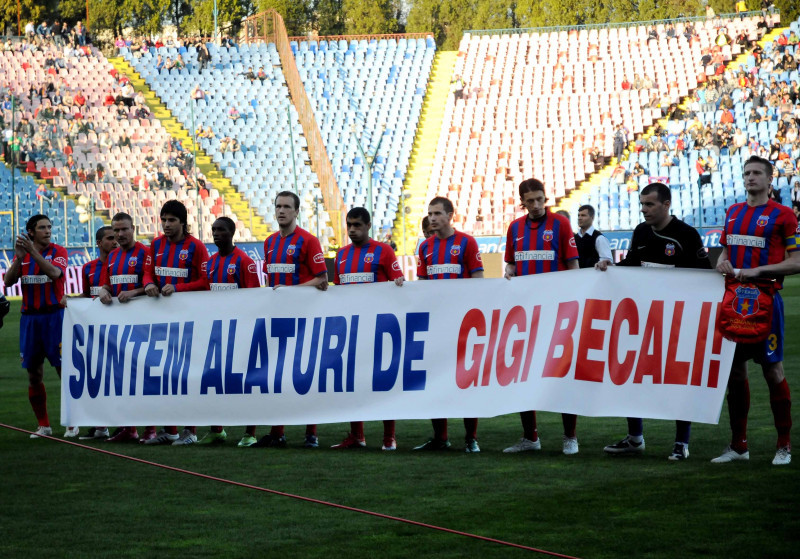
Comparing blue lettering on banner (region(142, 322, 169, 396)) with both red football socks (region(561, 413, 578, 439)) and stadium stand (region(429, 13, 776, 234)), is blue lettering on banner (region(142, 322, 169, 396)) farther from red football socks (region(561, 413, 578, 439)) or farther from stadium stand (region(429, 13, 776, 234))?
stadium stand (region(429, 13, 776, 234))

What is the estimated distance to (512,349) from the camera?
7977mm

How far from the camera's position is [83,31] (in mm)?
46188

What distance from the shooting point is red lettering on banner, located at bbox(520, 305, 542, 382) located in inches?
310

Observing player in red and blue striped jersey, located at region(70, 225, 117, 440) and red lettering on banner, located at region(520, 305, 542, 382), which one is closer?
red lettering on banner, located at region(520, 305, 542, 382)

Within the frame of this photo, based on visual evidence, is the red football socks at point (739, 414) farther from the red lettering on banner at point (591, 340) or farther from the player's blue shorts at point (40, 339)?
the player's blue shorts at point (40, 339)

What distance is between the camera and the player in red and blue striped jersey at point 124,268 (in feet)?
30.7

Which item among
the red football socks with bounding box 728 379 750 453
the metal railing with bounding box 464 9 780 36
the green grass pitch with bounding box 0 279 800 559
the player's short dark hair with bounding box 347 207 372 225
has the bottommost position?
the green grass pitch with bounding box 0 279 800 559

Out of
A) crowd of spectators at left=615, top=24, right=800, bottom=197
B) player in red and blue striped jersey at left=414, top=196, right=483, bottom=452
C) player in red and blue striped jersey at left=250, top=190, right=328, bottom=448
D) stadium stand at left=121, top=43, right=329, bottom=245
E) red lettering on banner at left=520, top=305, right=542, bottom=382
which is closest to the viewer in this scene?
red lettering on banner at left=520, top=305, right=542, bottom=382

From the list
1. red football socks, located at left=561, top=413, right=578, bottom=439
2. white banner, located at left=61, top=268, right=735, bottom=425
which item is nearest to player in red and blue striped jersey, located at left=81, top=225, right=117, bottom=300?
white banner, located at left=61, top=268, right=735, bottom=425

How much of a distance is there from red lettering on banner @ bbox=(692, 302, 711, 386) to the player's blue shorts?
5421mm

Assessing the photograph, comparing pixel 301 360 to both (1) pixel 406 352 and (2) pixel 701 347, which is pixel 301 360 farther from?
(2) pixel 701 347

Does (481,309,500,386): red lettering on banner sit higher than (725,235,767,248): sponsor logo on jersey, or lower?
lower

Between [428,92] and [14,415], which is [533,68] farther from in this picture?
[14,415]

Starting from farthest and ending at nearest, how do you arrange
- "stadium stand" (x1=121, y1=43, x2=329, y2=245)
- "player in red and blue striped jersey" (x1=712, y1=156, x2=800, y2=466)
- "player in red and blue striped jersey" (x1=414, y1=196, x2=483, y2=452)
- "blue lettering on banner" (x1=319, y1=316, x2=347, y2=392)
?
"stadium stand" (x1=121, y1=43, x2=329, y2=245) < "blue lettering on banner" (x1=319, y1=316, x2=347, y2=392) < "player in red and blue striped jersey" (x1=414, y1=196, x2=483, y2=452) < "player in red and blue striped jersey" (x1=712, y1=156, x2=800, y2=466)
